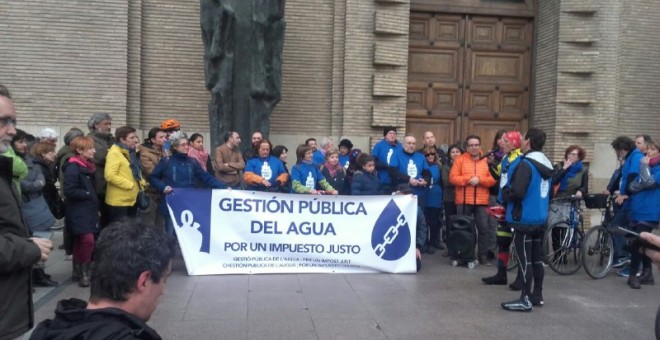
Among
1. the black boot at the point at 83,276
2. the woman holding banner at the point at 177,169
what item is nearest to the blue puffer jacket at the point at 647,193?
the woman holding banner at the point at 177,169

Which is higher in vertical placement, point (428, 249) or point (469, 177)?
point (469, 177)

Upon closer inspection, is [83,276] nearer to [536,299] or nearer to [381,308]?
[381,308]

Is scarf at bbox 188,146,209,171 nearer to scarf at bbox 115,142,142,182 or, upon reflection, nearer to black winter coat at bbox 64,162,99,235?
scarf at bbox 115,142,142,182

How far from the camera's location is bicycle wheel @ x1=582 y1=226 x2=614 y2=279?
902 cm

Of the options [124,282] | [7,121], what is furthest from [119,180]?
[124,282]

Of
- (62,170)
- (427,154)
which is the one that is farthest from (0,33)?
(427,154)

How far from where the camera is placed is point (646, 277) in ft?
29.1

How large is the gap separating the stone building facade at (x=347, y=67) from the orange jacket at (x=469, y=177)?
4367 mm

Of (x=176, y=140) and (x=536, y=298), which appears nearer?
(x=536, y=298)

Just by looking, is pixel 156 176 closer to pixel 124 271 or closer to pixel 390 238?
pixel 390 238

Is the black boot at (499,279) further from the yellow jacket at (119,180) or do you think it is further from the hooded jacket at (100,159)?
the hooded jacket at (100,159)

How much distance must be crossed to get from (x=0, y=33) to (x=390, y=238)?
366 inches

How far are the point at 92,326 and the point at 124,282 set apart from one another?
0.77 feet

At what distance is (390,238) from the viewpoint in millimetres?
8898
